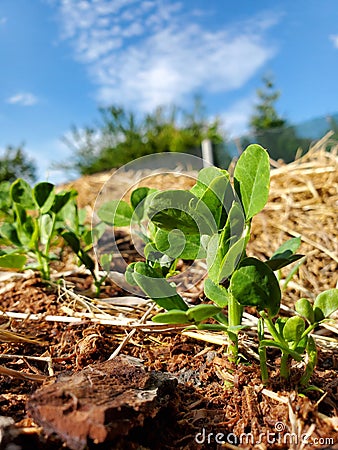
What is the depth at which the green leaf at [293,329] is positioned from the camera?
2.15 ft

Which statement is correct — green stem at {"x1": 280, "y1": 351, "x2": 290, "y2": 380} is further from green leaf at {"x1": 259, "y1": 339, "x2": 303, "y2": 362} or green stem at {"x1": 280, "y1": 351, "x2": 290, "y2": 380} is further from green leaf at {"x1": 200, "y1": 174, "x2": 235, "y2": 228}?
green leaf at {"x1": 200, "y1": 174, "x2": 235, "y2": 228}

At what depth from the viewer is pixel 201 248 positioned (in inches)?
29.8

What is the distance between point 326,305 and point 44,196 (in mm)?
804

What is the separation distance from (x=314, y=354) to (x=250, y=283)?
0.59ft

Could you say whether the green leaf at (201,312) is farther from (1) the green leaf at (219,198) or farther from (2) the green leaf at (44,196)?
(2) the green leaf at (44,196)

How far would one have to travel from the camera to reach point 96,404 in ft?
1.82

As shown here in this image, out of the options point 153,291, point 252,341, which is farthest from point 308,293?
point 153,291

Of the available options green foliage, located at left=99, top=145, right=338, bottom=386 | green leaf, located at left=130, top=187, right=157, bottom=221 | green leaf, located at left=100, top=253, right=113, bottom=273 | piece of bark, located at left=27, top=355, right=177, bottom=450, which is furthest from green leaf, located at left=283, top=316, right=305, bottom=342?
green leaf, located at left=100, top=253, right=113, bottom=273

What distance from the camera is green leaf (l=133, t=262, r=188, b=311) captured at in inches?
27.4

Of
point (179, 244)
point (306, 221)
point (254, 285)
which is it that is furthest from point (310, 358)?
point (306, 221)

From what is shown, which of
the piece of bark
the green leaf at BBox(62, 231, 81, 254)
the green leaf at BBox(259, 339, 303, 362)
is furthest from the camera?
the green leaf at BBox(62, 231, 81, 254)

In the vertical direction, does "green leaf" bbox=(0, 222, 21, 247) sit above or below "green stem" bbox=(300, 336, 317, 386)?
above

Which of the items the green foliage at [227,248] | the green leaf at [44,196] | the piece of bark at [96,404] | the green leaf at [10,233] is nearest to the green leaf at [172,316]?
the green foliage at [227,248]

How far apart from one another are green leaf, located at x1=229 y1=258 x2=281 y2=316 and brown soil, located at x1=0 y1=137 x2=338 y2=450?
0.17 metres
